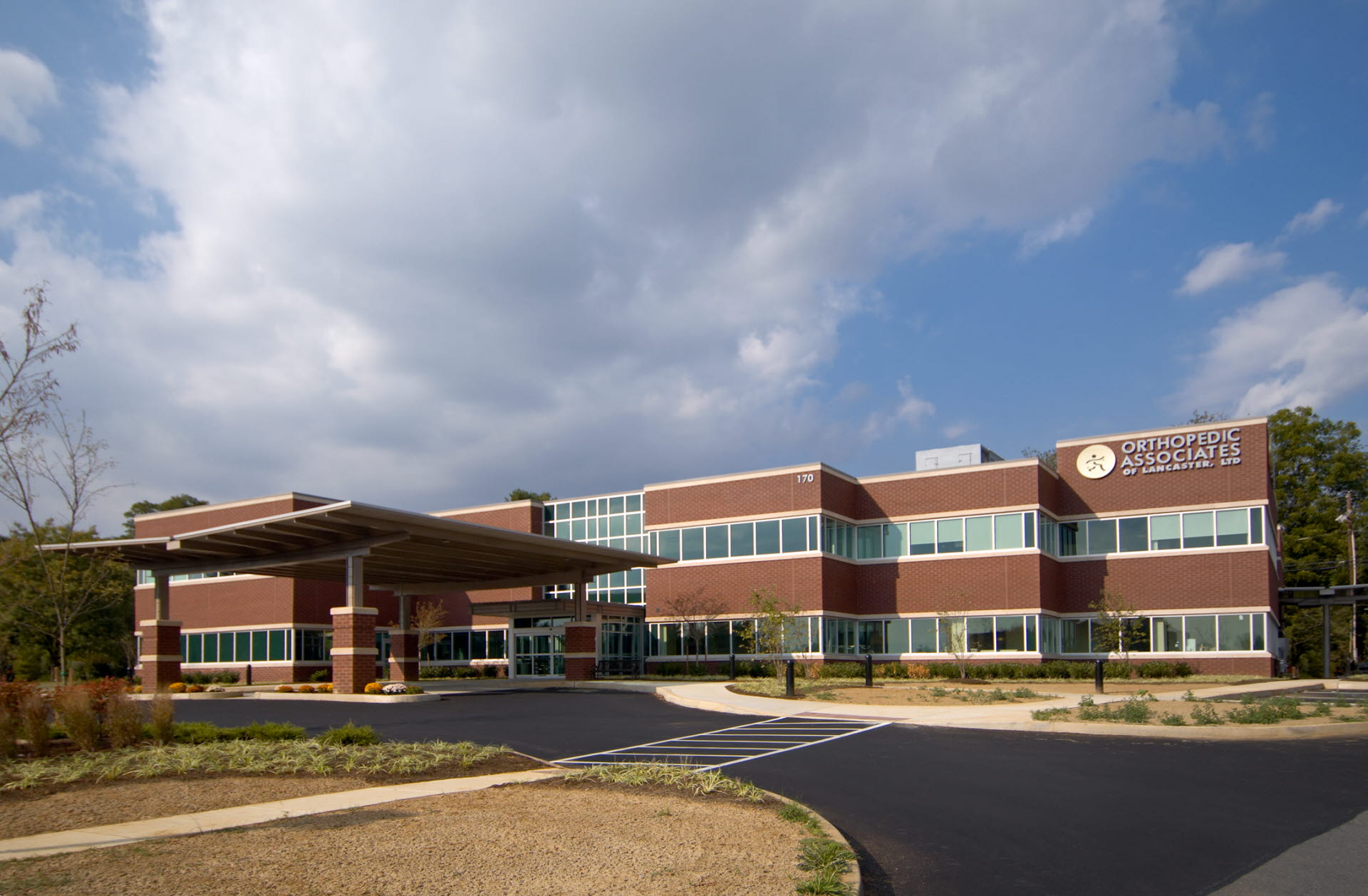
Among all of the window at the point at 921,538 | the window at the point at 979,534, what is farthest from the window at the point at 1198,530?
the window at the point at 921,538

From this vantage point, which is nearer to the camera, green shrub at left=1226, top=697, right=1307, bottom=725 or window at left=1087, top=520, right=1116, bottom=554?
green shrub at left=1226, top=697, right=1307, bottom=725

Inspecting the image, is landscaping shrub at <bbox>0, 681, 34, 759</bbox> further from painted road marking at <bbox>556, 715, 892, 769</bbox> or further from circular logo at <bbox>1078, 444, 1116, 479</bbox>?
circular logo at <bbox>1078, 444, 1116, 479</bbox>

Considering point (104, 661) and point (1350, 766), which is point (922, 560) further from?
point (104, 661)

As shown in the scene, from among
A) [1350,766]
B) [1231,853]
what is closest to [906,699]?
[1350,766]

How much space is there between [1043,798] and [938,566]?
1201 inches

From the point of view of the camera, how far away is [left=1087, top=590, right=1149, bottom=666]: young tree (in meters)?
37.6

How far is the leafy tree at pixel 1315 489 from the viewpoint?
5494 centimetres

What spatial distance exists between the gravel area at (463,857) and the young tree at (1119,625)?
3241 cm

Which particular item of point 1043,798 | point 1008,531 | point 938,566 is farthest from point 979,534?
point 1043,798

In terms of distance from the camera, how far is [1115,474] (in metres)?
39.8

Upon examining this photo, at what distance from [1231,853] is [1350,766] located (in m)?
6.44

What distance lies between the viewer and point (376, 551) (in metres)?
30.3

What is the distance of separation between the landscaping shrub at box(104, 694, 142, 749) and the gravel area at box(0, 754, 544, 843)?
2767mm

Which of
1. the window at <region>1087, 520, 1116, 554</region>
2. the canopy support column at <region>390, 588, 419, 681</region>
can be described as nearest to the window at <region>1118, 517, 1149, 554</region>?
the window at <region>1087, 520, 1116, 554</region>
